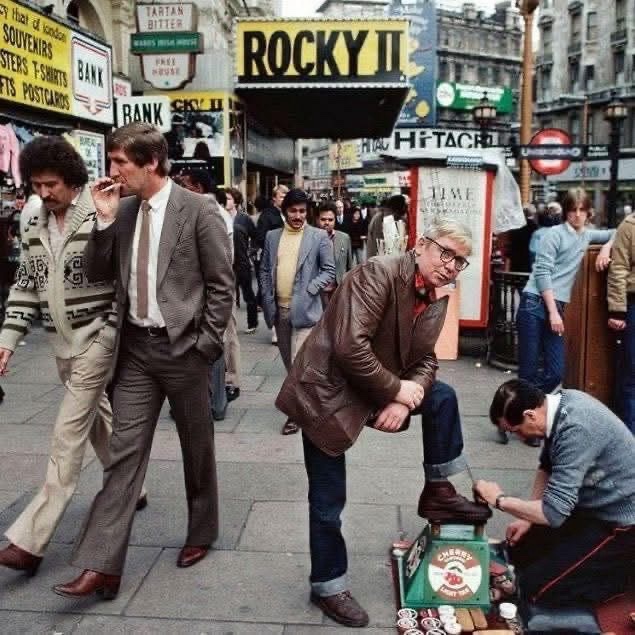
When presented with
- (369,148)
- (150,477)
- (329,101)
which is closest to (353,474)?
(150,477)

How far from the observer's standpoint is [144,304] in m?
3.34

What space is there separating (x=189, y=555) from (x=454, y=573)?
→ 50.1 inches

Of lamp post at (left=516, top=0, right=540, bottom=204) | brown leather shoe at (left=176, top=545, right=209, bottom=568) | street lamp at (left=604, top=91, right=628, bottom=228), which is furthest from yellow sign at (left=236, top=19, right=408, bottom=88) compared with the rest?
brown leather shoe at (left=176, top=545, right=209, bottom=568)

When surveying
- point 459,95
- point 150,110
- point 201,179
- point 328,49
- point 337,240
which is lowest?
point 337,240

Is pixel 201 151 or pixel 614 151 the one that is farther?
pixel 201 151

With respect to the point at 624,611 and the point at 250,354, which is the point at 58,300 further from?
the point at 250,354

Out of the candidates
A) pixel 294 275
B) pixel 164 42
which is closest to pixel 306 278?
pixel 294 275

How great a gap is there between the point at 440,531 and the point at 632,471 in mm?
826

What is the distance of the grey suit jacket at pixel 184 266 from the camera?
3.31 meters

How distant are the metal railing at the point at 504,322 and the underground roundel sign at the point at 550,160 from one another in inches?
206

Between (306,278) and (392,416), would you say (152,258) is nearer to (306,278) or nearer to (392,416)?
(392,416)

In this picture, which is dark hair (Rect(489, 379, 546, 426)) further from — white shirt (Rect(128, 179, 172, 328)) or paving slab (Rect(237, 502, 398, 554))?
white shirt (Rect(128, 179, 172, 328))

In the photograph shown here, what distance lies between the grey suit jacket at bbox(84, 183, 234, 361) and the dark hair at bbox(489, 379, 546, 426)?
3.97 ft

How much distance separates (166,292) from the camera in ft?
10.9
